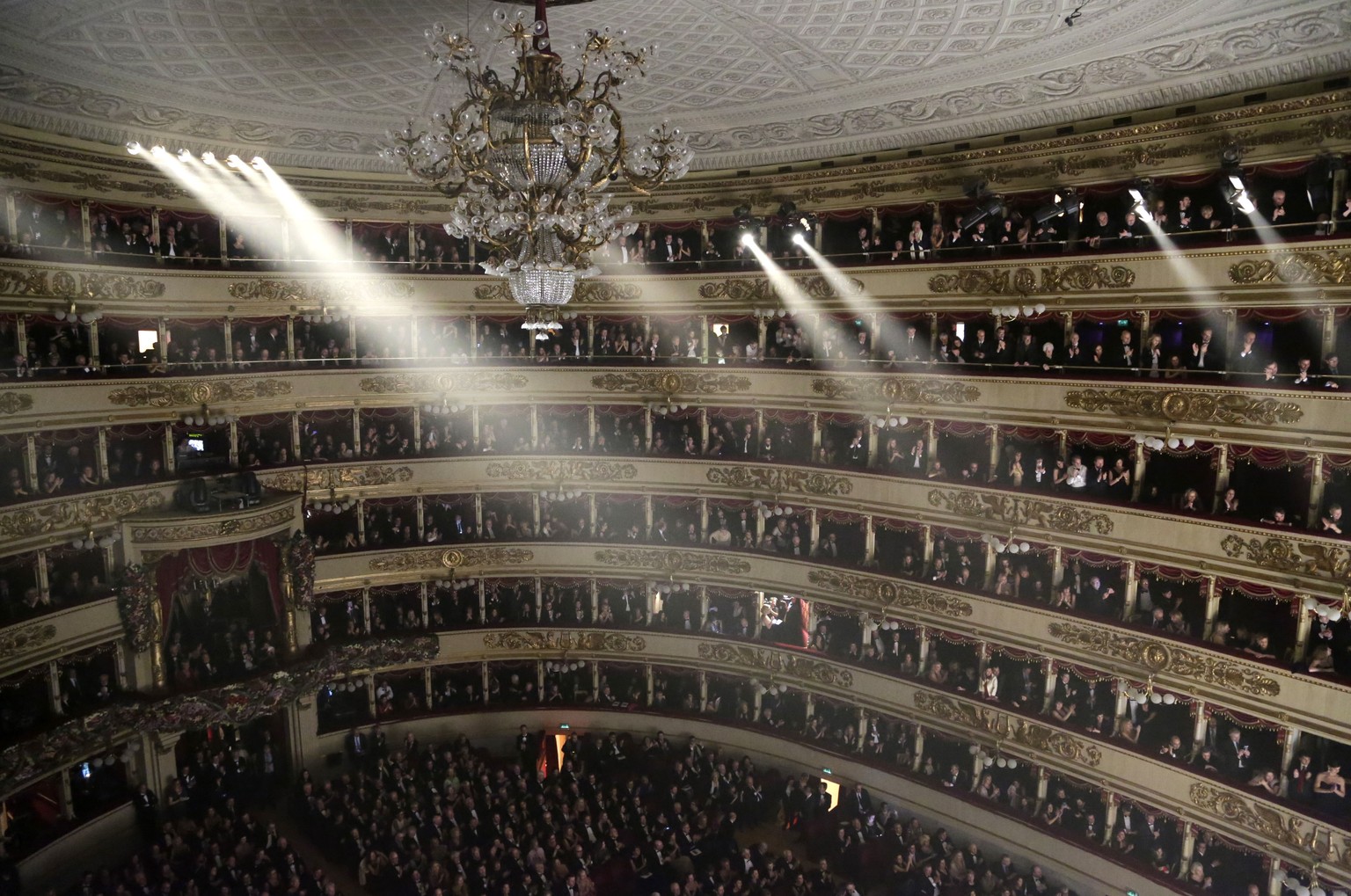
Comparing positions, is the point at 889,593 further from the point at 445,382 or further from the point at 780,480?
the point at 445,382

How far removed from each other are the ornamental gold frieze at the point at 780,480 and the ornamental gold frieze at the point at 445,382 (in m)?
6.30

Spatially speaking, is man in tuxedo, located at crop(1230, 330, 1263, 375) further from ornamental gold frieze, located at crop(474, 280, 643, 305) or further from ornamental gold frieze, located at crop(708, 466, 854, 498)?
ornamental gold frieze, located at crop(474, 280, 643, 305)

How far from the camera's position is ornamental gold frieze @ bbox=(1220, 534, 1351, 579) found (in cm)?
1530

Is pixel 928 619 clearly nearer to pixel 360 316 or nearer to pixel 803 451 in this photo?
pixel 803 451

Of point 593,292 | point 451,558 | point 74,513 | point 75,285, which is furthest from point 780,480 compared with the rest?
point 75,285

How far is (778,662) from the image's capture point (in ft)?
80.0

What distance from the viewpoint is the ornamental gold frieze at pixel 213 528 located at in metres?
21.5

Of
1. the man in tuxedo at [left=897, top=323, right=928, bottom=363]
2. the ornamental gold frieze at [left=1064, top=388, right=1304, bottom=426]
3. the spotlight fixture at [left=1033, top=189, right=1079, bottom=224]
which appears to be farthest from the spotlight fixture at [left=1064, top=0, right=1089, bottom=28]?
the man in tuxedo at [left=897, top=323, right=928, bottom=363]

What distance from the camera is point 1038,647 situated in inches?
772

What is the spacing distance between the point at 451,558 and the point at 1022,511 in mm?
15452

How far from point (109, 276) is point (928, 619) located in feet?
67.4

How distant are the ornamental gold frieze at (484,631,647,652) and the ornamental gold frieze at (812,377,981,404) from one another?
Answer: 9.26 meters

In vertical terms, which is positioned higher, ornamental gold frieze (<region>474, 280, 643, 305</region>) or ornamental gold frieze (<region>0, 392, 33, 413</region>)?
ornamental gold frieze (<region>474, 280, 643, 305</region>)

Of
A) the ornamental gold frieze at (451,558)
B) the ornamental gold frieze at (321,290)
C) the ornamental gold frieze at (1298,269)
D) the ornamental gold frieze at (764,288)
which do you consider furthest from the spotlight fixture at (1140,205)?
the ornamental gold frieze at (321,290)
